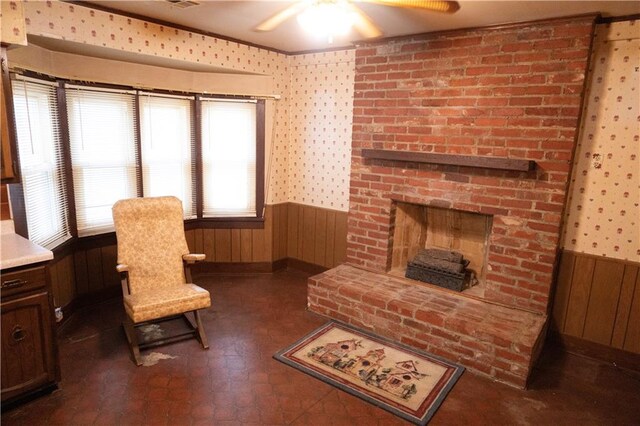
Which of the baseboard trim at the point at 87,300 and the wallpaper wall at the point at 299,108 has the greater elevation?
the wallpaper wall at the point at 299,108

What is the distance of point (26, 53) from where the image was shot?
279cm

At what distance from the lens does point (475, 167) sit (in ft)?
10.2

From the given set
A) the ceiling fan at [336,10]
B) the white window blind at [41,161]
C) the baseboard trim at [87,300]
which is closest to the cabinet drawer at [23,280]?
the white window blind at [41,161]

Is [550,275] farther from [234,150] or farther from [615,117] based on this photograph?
[234,150]

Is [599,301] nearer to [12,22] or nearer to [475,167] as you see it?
[475,167]

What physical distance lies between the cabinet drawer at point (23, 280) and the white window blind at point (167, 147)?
68.5 inches

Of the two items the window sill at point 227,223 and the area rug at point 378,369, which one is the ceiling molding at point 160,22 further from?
the area rug at point 378,369

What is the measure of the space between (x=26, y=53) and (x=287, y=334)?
2793mm

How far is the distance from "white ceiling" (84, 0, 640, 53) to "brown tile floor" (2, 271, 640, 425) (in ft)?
8.04

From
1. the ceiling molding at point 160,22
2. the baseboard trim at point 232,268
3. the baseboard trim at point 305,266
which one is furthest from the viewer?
the baseboard trim at point 305,266

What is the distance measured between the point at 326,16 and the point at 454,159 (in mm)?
1631

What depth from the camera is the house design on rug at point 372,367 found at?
8.49ft

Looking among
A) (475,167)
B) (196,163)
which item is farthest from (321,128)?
(475,167)

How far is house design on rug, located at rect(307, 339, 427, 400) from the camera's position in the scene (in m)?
2.59
